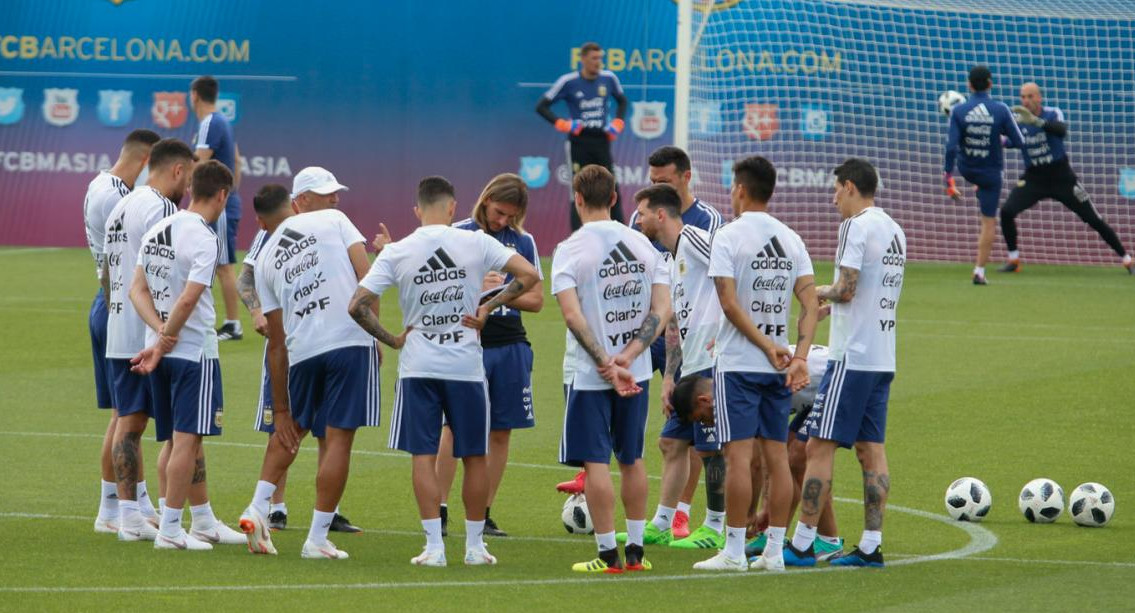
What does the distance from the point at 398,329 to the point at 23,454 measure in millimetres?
6498

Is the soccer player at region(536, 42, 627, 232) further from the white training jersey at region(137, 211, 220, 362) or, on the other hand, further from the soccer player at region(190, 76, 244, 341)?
the white training jersey at region(137, 211, 220, 362)

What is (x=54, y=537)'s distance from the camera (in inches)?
360

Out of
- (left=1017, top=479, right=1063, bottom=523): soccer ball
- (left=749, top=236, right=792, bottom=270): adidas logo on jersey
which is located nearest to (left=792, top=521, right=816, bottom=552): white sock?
(left=749, top=236, right=792, bottom=270): adidas logo on jersey

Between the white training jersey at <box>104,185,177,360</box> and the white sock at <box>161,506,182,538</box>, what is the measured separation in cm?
88

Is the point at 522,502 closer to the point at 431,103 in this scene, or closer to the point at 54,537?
the point at 54,537

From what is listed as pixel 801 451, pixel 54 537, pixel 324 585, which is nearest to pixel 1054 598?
pixel 801 451

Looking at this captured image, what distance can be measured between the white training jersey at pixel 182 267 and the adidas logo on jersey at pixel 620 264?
6.40 ft

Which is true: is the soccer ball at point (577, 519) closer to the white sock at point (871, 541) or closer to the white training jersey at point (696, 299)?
the white training jersey at point (696, 299)

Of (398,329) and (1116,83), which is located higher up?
(1116,83)

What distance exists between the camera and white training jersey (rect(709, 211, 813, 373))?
8.42 meters

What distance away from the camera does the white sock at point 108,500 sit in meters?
9.48

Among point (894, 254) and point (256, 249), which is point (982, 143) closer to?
point (894, 254)

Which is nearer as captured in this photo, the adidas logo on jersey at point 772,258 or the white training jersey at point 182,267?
the adidas logo on jersey at point 772,258

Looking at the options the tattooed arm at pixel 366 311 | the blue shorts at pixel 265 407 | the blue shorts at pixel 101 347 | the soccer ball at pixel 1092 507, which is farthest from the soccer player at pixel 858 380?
the blue shorts at pixel 101 347
